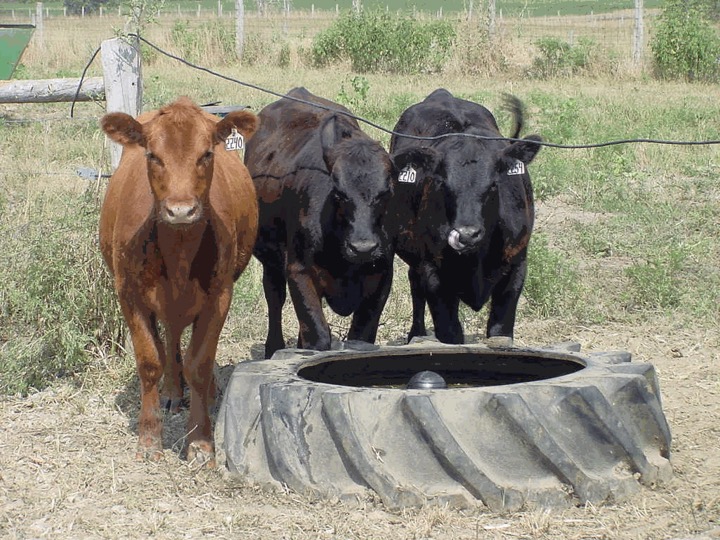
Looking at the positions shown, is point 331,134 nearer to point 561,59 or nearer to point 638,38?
point 561,59

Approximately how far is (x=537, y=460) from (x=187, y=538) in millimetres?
1418

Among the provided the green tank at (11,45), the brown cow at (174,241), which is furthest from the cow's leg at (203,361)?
the green tank at (11,45)

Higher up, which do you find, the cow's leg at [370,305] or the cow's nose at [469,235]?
the cow's nose at [469,235]

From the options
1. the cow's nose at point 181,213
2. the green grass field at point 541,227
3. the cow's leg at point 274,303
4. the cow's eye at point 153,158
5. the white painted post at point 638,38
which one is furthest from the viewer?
the white painted post at point 638,38

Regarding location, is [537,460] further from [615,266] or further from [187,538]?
[615,266]

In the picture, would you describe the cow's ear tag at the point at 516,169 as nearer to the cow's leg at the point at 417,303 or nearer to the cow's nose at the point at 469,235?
the cow's nose at the point at 469,235

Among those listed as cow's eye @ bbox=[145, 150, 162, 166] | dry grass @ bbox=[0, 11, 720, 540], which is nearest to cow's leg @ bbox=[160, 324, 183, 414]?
dry grass @ bbox=[0, 11, 720, 540]

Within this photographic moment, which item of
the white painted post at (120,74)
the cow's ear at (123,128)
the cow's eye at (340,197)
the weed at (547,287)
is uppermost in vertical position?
the white painted post at (120,74)

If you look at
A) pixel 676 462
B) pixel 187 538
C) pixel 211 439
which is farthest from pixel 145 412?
pixel 676 462

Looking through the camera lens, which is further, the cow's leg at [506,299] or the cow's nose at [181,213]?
the cow's leg at [506,299]

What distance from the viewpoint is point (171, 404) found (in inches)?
241

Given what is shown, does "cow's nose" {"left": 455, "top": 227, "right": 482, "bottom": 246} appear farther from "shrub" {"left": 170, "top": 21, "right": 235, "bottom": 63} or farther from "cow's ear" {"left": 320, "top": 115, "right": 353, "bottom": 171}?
"shrub" {"left": 170, "top": 21, "right": 235, "bottom": 63}

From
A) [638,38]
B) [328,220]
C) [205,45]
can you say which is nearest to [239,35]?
[205,45]

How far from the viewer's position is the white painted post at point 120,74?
22.1ft
